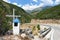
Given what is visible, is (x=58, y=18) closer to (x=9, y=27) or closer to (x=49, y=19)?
(x=49, y=19)

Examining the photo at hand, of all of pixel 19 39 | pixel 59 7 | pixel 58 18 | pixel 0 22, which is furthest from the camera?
pixel 59 7

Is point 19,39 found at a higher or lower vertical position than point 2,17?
lower

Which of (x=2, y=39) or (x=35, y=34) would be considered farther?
(x=35, y=34)

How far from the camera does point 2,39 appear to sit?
641 inches

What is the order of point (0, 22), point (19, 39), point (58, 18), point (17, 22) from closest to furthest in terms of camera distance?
point (19, 39), point (17, 22), point (0, 22), point (58, 18)

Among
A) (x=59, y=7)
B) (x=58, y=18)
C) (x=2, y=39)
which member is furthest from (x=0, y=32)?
(x=59, y=7)

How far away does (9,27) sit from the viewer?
20406 millimetres

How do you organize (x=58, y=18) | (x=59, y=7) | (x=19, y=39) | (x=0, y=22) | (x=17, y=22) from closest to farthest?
(x=19, y=39)
(x=17, y=22)
(x=0, y=22)
(x=58, y=18)
(x=59, y=7)

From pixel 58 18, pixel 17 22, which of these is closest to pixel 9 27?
pixel 17 22

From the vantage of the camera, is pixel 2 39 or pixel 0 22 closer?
pixel 2 39

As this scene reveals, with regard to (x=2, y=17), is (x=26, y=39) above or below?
below

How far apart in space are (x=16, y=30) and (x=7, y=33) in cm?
129

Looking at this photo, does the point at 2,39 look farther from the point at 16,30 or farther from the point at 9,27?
the point at 9,27

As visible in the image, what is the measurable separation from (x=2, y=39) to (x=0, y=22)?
331 centimetres
